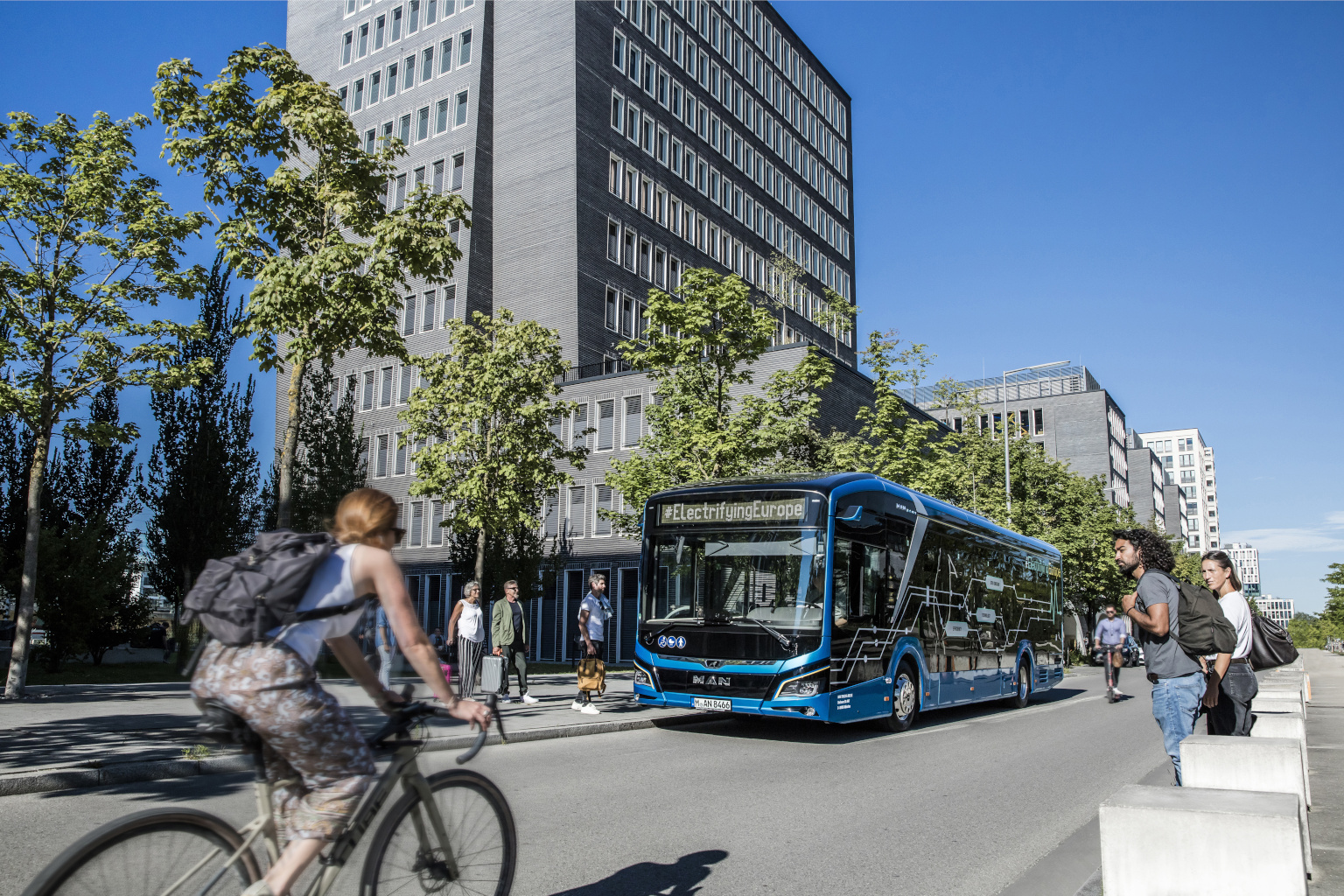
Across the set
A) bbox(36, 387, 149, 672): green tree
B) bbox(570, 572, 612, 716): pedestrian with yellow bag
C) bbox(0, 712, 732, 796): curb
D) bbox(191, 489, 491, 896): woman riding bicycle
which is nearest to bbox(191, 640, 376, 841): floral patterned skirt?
bbox(191, 489, 491, 896): woman riding bicycle

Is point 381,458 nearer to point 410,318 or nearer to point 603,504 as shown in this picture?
point 410,318

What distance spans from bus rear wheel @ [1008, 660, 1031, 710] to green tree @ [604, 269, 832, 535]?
21.0 ft

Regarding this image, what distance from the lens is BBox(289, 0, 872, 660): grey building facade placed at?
1698 inches

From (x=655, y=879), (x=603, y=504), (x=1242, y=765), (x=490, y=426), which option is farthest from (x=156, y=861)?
(x=603, y=504)

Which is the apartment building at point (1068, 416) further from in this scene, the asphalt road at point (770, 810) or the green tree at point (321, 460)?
the asphalt road at point (770, 810)

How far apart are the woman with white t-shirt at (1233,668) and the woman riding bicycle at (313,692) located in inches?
253

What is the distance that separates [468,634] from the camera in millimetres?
15375

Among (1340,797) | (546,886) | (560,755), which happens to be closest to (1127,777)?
(1340,797)

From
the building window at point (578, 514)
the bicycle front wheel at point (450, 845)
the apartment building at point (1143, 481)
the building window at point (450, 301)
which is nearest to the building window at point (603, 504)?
the building window at point (578, 514)

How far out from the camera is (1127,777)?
9.73 meters

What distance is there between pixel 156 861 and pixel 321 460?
38.0 metres

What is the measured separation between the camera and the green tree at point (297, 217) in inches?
513

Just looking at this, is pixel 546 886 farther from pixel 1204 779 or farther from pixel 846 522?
pixel 846 522

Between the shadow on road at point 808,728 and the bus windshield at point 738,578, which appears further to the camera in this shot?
the shadow on road at point 808,728
